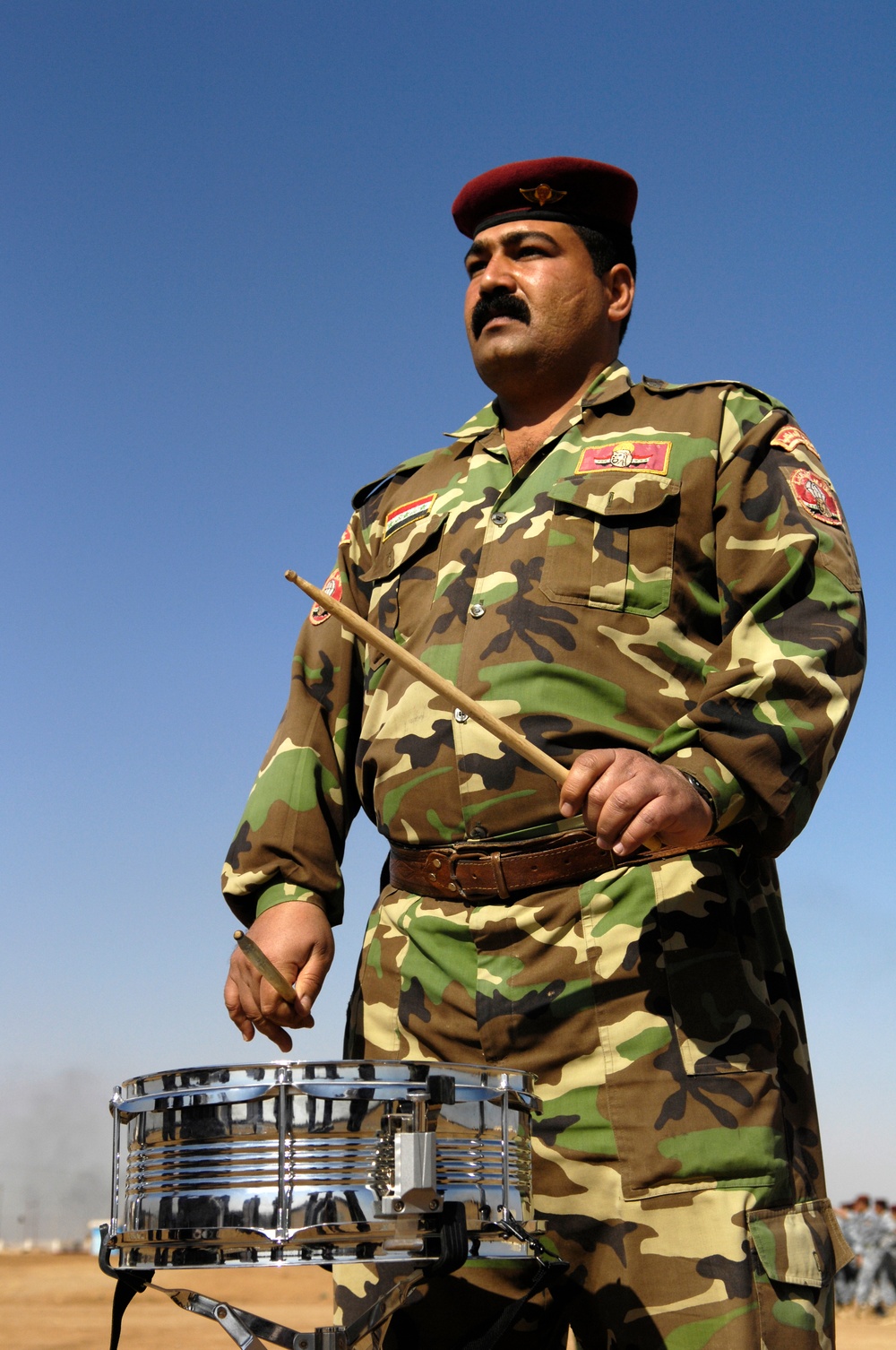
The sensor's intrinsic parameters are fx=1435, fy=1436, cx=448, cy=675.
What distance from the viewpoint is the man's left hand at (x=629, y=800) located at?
233 centimetres

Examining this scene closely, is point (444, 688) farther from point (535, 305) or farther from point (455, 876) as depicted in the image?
point (535, 305)

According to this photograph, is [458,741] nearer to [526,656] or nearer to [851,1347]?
[526,656]

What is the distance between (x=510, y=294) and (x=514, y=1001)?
5.42 feet

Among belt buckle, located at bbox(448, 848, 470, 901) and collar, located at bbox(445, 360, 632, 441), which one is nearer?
belt buckle, located at bbox(448, 848, 470, 901)

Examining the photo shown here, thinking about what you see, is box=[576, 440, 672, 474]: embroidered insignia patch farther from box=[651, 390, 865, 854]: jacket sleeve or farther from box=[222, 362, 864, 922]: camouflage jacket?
box=[651, 390, 865, 854]: jacket sleeve

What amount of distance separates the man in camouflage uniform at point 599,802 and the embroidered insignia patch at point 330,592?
7 cm

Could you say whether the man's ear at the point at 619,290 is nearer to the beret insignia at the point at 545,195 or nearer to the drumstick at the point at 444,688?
the beret insignia at the point at 545,195

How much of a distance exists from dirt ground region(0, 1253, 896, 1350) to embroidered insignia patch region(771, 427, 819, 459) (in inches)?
360

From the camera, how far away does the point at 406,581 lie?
3.34 m

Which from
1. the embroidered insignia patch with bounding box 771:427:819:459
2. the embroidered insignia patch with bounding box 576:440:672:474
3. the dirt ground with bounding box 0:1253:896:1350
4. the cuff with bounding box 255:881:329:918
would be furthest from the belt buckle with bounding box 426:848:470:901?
the dirt ground with bounding box 0:1253:896:1350

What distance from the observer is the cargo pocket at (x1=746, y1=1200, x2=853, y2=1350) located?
245 centimetres

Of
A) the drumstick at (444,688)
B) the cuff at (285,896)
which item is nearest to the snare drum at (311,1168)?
the drumstick at (444,688)

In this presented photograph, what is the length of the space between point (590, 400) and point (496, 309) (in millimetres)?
319

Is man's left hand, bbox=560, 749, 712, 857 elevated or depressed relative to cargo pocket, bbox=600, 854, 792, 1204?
elevated
